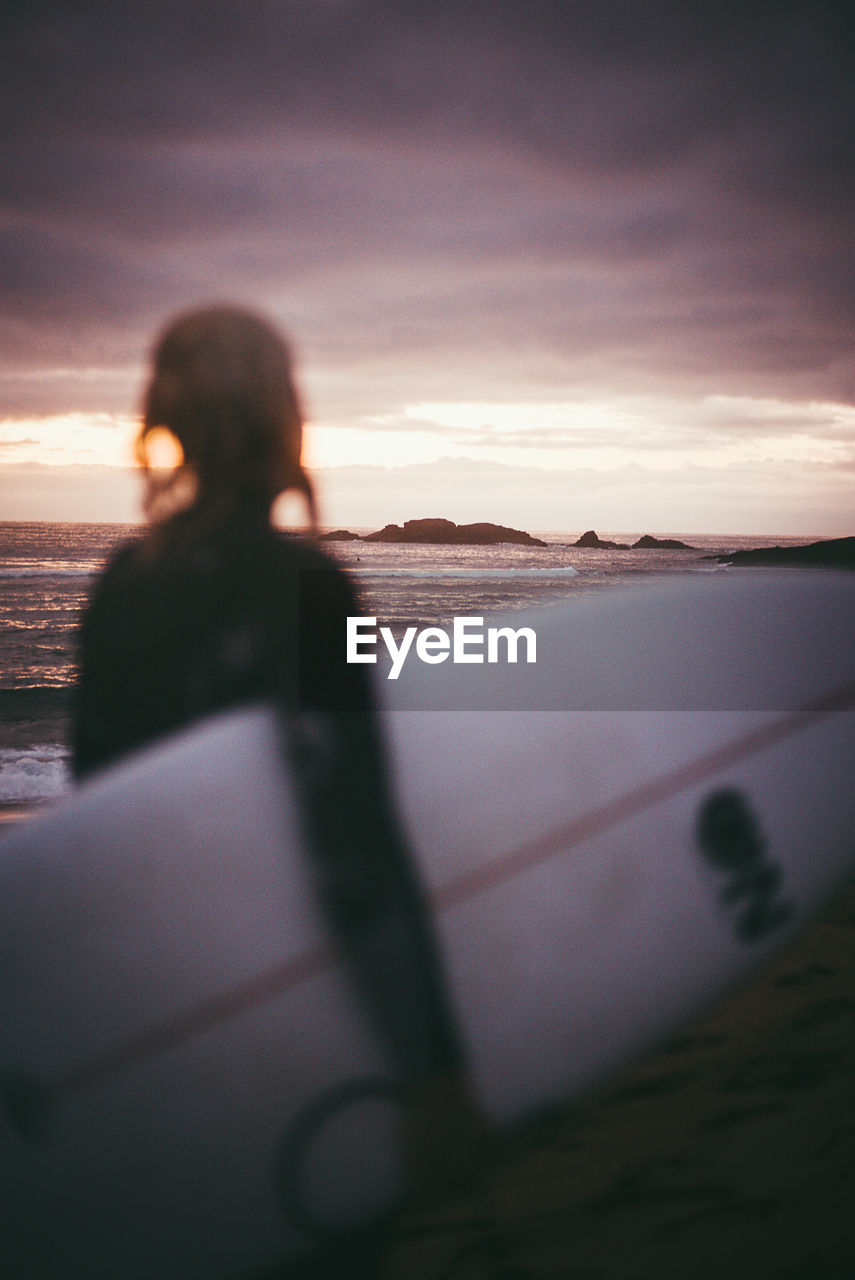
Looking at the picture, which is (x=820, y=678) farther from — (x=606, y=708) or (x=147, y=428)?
(x=147, y=428)

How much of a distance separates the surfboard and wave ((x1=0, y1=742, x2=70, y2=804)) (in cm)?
358

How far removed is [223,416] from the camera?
1198 mm

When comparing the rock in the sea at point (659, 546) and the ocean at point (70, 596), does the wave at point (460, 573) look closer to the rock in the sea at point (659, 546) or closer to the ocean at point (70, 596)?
the ocean at point (70, 596)

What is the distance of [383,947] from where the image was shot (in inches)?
60.9

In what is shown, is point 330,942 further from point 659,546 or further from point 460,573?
point 659,546

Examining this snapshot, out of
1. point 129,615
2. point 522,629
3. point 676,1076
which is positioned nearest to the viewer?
point 129,615

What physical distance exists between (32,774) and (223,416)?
5.14 meters

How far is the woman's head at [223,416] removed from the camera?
1201 mm

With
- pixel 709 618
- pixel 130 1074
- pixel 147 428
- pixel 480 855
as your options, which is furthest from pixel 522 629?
pixel 130 1074

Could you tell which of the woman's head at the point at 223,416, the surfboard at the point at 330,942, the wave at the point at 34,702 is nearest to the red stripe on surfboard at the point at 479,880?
the surfboard at the point at 330,942

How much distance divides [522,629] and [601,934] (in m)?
0.97

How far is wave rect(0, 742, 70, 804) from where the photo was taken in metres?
5.06

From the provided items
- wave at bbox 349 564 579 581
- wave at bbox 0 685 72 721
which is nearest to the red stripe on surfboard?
wave at bbox 0 685 72 721

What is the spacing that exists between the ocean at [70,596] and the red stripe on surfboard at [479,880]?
0.76 metres
